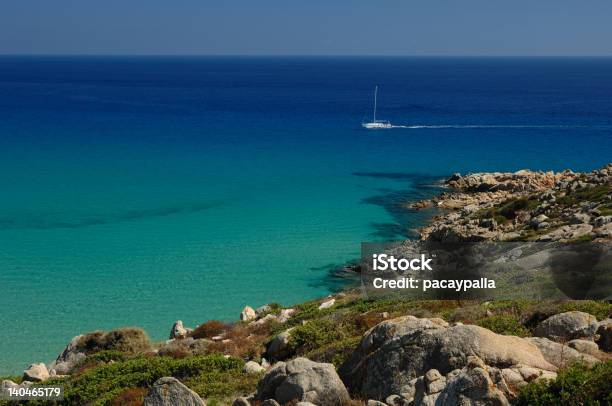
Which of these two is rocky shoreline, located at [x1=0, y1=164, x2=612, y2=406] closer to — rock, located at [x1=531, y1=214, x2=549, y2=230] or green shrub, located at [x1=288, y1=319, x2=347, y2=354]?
green shrub, located at [x1=288, y1=319, x2=347, y2=354]

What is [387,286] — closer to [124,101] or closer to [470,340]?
[470,340]

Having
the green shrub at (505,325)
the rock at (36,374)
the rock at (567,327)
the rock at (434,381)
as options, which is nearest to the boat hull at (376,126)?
the rock at (36,374)

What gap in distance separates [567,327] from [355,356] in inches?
169

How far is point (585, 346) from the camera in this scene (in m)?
12.2

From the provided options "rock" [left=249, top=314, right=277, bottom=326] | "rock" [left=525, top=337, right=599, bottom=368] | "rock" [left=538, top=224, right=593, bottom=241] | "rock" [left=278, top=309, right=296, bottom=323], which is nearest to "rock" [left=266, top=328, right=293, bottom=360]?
"rock" [left=278, top=309, right=296, bottom=323]

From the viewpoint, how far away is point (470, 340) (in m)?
11.5

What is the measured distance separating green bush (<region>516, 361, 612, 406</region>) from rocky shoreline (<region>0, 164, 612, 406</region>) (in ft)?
0.68

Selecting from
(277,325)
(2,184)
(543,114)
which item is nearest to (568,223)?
(277,325)

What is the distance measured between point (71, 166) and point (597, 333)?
64081mm

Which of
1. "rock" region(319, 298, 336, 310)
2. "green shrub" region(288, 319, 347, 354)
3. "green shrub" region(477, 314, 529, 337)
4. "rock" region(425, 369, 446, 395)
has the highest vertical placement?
"rock" region(425, 369, 446, 395)

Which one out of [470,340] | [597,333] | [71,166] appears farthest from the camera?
[71,166]

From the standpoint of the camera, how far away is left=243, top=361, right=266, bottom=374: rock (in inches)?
633

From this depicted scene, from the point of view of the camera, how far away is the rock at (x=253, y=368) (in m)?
16.1

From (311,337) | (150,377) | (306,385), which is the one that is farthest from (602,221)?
(306,385)
